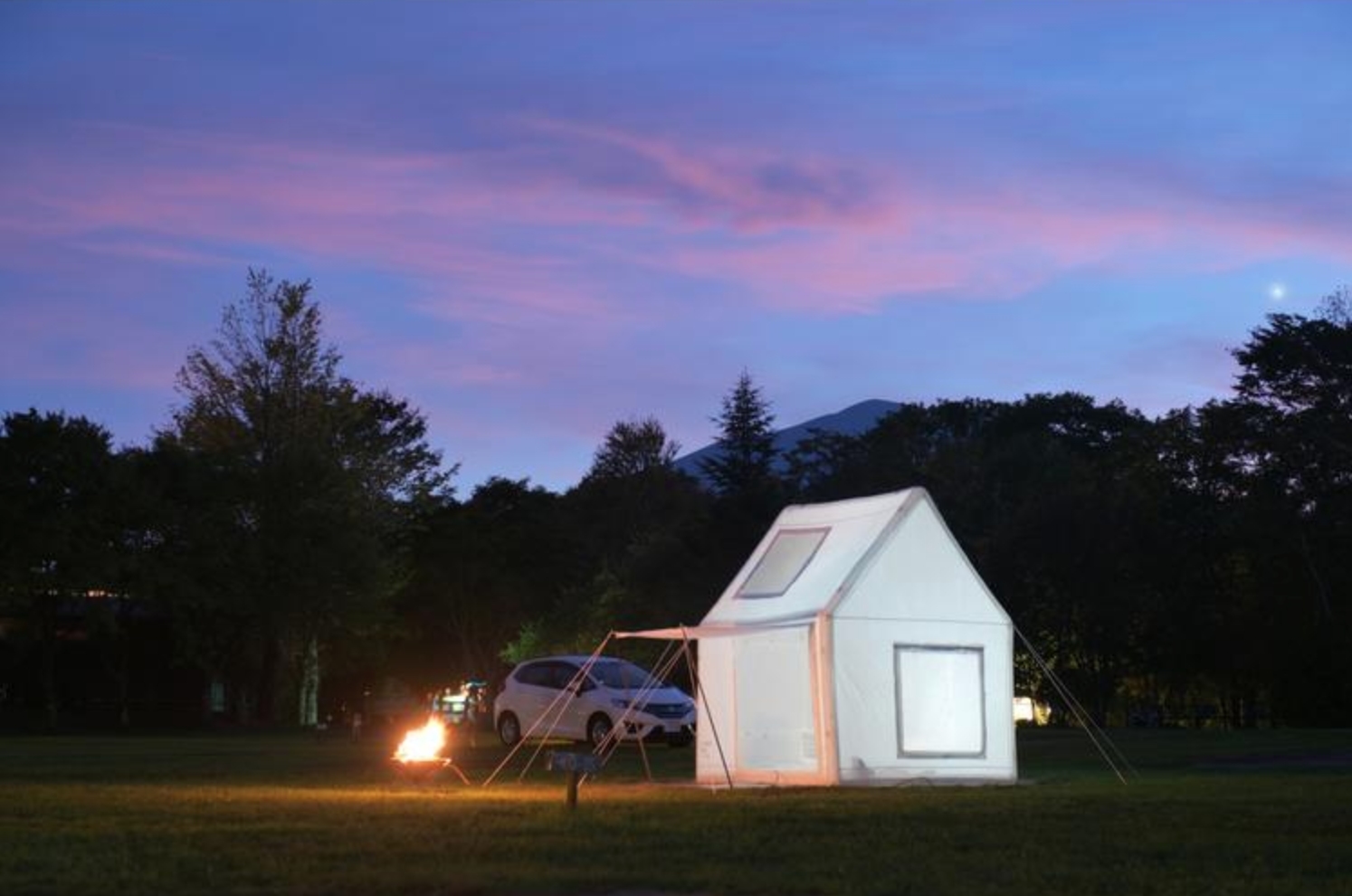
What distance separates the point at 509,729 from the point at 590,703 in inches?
98.9

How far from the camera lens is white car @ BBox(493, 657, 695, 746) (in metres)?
25.9

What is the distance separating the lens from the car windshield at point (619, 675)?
2656 cm

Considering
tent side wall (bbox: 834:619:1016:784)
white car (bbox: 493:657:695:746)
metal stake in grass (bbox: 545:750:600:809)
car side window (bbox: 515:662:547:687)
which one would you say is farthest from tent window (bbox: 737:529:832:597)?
car side window (bbox: 515:662:547:687)

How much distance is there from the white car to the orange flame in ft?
24.9

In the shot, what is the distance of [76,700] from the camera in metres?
55.8

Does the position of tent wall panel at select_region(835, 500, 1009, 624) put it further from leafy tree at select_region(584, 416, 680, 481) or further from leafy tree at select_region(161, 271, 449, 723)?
leafy tree at select_region(584, 416, 680, 481)

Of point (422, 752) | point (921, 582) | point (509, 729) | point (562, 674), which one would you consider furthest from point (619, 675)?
point (422, 752)

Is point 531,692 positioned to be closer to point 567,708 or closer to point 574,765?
point 567,708

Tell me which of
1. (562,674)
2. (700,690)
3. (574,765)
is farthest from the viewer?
(562,674)

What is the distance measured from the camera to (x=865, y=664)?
17.9 meters

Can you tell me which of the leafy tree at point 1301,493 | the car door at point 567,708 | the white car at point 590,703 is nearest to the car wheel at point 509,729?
the white car at point 590,703

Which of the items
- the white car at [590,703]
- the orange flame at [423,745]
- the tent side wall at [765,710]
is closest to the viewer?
the orange flame at [423,745]

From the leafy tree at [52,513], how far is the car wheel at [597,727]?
1775 centimetres

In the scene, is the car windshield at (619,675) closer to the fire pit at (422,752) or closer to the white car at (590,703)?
the white car at (590,703)
